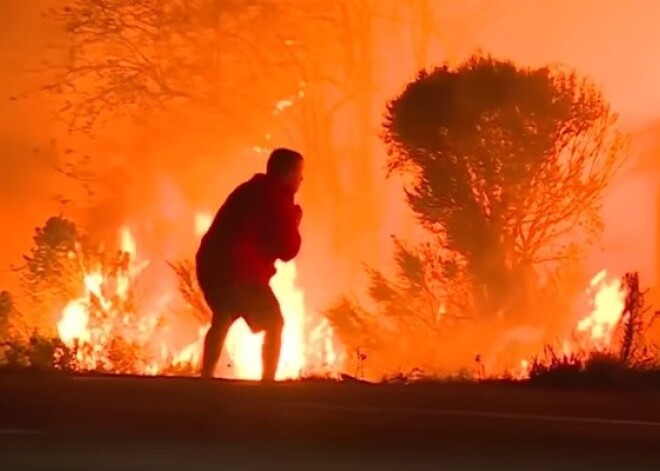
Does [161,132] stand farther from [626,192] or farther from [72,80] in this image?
[626,192]

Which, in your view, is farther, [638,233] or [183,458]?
[638,233]

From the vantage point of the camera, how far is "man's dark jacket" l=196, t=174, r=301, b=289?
8398 millimetres

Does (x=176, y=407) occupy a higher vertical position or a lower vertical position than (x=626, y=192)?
lower

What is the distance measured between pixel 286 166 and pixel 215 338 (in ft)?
3.95

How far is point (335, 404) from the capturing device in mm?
6414

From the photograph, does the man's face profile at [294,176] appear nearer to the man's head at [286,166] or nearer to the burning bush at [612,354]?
the man's head at [286,166]

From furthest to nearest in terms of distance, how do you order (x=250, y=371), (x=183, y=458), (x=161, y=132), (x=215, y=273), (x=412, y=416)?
(x=161, y=132), (x=250, y=371), (x=215, y=273), (x=412, y=416), (x=183, y=458)

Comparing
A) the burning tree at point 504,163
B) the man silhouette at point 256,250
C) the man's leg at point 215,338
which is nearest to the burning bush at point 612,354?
the burning tree at point 504,163

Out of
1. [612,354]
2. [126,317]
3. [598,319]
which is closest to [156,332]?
A: [126,317]

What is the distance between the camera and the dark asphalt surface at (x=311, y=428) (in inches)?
171

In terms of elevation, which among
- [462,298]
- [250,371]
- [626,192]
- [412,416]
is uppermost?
[626,192]

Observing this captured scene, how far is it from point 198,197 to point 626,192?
12.0 feet

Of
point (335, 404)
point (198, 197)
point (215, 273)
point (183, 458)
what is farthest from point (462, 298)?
point (183, 458)

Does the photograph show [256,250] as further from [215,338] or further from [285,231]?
[215,338]
